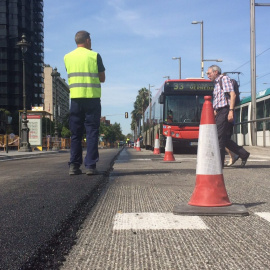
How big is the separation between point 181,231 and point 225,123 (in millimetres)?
4620

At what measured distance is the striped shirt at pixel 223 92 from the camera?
6.84 meters

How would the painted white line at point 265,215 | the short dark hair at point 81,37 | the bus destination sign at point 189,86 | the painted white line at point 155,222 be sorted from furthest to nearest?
the bus destination sign at point 189,86, the short dark hair at point 81,37, the painted white line at point 265,215, the painted white line at point 155,222

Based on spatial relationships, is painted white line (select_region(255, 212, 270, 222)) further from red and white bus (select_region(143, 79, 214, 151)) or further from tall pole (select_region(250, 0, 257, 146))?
tall pole (select_region(250, 0, 257, 146))

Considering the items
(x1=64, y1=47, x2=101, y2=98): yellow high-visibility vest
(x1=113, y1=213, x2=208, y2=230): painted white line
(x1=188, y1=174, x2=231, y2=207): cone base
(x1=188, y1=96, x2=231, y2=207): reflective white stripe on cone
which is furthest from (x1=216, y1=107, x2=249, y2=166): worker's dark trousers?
(x1=113, y1=213, x2=208, y2=230): painted white line

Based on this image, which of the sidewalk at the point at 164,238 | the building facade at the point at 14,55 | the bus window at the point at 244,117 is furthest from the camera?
the building facade at the point at 14,55

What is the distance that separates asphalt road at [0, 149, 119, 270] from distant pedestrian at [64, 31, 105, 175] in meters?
1.02

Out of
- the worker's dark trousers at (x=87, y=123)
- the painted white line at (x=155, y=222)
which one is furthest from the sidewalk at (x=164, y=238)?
the worker's dark trousers at (x=87, y=123)

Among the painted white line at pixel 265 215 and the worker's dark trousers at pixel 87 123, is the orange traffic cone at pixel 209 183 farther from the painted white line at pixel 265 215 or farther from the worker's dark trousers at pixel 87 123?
the worker's dark trousers at pixel 87 123

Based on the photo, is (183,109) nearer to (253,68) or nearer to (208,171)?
(253,68)

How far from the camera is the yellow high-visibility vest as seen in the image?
563 centimetres

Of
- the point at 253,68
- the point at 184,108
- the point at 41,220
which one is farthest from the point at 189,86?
the point at 41,220

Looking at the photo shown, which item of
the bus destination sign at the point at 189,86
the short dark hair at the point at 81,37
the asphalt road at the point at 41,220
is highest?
the bus destination sign at the point at 189,86

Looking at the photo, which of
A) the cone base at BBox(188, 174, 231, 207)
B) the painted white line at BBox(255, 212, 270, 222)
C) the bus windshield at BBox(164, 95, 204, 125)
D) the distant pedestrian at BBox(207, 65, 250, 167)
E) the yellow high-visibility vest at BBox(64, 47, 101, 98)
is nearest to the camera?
the painted white line at BBox(255, 212, 270, 222)

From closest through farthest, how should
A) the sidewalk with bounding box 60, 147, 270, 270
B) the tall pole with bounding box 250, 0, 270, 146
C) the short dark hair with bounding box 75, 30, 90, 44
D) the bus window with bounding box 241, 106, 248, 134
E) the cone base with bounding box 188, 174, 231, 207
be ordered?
the sidewalk with bounding box 60, 147, 270, 270
the cone base with bounding box 188, 174, 231, 207
the short dark hair with bounding box 75, 30, 90, 44
the tall pole with bounding box 250, 0, 270, 146
the bus window with bounding box 241, 106, 248, 134
